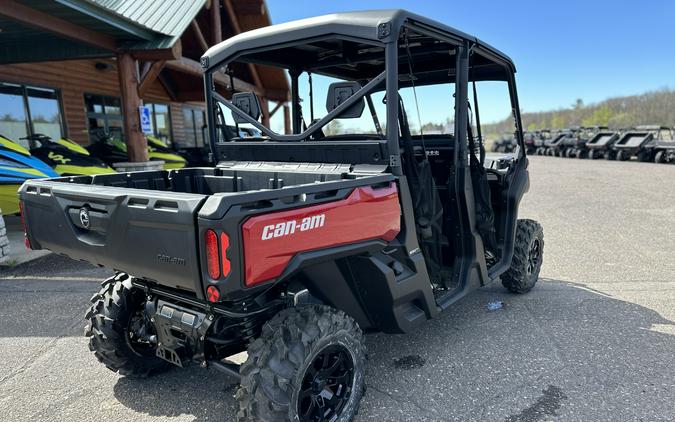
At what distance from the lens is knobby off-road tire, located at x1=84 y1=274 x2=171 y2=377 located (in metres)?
2.85

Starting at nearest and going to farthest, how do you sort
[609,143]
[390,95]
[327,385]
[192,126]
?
[327,385] → [390,95] → [192,126] → [609,143]

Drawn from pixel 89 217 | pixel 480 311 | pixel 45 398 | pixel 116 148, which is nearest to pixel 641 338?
pixel 480 311

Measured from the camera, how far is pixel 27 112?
31.6 feet

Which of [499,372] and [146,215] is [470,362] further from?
[146,215]

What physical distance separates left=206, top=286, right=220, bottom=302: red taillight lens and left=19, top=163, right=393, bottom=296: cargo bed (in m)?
0.04

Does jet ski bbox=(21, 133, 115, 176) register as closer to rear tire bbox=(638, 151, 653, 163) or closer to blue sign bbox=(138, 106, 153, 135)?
blue sign bbox=(138, 106, 153, 135)

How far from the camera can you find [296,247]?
6.85 feet

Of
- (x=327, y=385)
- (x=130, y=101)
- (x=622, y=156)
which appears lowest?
(x=622, y=156)

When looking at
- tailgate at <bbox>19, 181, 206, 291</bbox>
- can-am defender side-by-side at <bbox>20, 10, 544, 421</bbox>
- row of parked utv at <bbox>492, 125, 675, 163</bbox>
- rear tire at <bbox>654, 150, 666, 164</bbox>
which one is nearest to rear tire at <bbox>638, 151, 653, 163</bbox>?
row of parked utv at <bbox>492, 125, 675, 163</bbox>

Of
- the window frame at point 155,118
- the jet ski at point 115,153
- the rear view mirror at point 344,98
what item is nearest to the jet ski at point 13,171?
the jet ski at point 115,153

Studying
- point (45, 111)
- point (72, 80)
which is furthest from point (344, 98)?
point (72, 80)

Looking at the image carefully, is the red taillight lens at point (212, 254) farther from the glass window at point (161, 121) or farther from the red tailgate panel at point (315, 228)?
the glass window at point (161, 121)

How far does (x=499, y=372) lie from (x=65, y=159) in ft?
25.2

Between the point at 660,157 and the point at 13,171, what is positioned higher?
the point at 13,171
